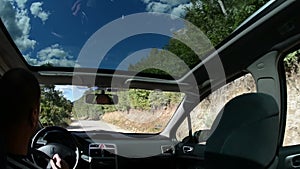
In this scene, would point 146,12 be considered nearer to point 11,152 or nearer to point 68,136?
point 68,136

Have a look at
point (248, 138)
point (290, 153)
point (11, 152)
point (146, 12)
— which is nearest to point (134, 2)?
point (146, 12)

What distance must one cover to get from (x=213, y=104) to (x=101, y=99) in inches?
39.6

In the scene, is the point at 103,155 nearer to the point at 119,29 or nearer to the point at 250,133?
the point at 119,29

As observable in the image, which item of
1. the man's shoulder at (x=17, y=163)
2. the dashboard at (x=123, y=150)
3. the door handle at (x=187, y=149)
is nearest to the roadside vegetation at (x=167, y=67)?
the dashboard at (x=123, y=150)

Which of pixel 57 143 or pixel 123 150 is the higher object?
pixel 57 143

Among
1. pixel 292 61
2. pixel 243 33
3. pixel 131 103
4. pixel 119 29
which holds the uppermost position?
pixel 119 29

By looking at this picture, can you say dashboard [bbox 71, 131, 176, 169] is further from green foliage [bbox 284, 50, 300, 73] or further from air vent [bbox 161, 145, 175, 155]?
green foliage [bbox 284, 50, 300, 73]

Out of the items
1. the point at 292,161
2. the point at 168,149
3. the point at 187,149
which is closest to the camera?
the point at 292,161

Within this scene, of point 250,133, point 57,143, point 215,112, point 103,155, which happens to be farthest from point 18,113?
point 103,155

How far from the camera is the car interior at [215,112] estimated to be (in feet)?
7.84

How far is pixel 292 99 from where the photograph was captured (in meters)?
2.98

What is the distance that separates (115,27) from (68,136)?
91 centimetres

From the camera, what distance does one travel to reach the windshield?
3.64 m

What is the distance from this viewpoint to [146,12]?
3186 millimetres
